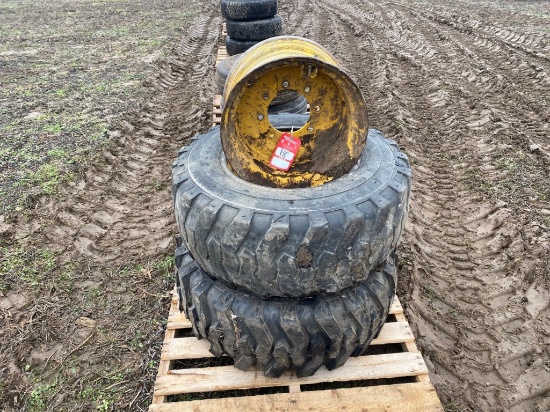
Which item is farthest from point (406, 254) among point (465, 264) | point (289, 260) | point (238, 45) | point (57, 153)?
point (238, 45)

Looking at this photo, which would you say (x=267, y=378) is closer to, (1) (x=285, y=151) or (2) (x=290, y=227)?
(2) (x=290, y=227)

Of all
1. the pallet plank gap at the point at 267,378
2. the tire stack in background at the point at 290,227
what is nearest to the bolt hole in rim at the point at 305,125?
the tire stack in background at the point at 290,227

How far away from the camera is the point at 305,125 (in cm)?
232

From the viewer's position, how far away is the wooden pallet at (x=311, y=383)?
2.21 m

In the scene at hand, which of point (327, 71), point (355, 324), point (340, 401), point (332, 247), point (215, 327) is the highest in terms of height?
point (327, 71)

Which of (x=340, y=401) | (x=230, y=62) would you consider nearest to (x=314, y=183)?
(x=340, y=401)

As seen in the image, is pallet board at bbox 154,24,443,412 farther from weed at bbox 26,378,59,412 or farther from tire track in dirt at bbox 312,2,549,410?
weed at bbox 26,378,59,412

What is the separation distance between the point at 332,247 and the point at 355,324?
58 centimetres

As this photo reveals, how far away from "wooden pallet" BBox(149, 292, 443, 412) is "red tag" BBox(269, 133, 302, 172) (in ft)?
4.10

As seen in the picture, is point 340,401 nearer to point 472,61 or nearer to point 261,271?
point 261,271

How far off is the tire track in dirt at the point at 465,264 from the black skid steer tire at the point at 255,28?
2.06 meters

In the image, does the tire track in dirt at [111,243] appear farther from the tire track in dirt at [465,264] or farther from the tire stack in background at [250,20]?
the tire track in dirt at [465,264]

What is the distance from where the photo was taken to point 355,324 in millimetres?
2215

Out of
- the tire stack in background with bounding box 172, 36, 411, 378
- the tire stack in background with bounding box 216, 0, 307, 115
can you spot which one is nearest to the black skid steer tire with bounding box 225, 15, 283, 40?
the tire stack in background with bounding box 216, 0, 307, 115
